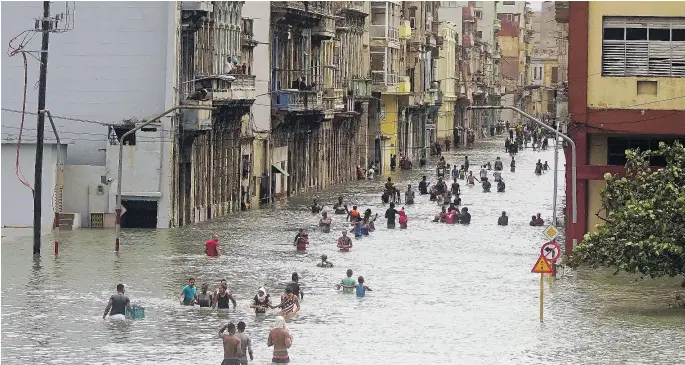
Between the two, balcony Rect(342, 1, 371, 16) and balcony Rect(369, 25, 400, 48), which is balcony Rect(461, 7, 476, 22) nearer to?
balcony Rect(369, 25, 400, 48)

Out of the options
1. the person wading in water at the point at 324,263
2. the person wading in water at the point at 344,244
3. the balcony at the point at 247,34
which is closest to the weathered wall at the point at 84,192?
the person wading in water at the point at 344,244

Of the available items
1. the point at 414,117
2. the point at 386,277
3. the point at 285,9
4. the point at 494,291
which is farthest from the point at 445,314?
the point at 414,117

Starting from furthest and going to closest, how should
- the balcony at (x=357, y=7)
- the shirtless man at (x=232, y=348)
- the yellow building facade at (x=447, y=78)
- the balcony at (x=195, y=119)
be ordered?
the yellow building facade at (x=447, y=78) < the balcony at (x=357, y=7) < the balcony at (x=195, y=119) < the shirtless man at (x=232, y=348)

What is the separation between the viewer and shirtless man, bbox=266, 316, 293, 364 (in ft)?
109

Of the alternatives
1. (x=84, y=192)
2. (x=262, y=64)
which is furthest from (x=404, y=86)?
(x=84, y=192)

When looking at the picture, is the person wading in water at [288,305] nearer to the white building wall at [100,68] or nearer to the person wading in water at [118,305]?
the person wading in water at [118,305]

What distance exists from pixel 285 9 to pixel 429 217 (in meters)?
13.9

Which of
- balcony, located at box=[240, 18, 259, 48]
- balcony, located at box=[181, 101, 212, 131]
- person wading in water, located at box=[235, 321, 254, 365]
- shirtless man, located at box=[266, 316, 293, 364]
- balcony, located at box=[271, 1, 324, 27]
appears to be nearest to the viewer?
person wading in water, located at box=[235, 321, 254, 365]

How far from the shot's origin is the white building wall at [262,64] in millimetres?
81312

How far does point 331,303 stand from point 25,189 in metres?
21.2

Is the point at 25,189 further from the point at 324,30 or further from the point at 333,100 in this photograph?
the point at 333,100

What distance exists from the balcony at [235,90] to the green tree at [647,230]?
91.0ft

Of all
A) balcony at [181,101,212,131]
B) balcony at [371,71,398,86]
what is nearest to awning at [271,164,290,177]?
balcony at [181,101,212,131]

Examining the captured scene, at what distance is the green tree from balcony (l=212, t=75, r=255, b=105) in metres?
27.7
